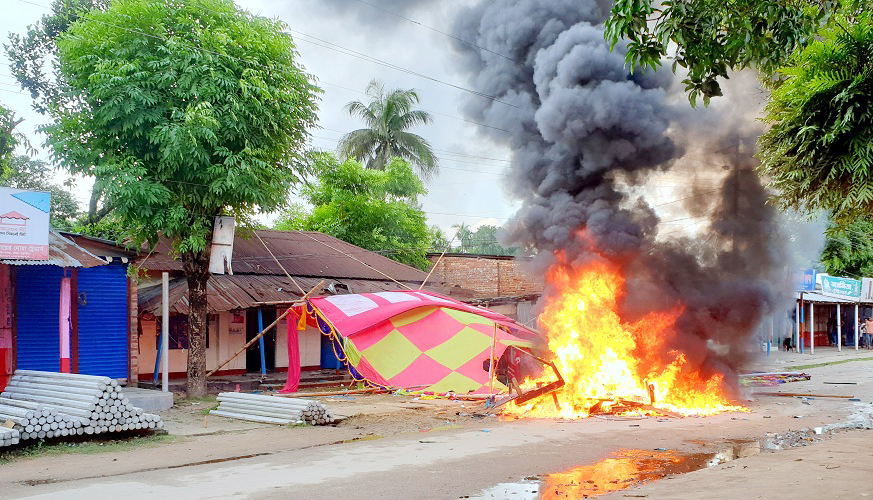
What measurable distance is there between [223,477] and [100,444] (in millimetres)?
3356

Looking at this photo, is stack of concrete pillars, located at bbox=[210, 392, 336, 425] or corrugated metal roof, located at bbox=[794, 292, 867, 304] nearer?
stack of concrete pillars, located at bbox=[210, 392, 336, 425]

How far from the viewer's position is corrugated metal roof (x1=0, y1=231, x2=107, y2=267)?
12.7m

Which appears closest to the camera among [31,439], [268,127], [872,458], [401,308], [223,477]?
[223,477]

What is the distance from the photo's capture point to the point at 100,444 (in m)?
10.9

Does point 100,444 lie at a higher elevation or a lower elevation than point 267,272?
lower

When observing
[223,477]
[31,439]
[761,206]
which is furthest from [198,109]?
[761,206]

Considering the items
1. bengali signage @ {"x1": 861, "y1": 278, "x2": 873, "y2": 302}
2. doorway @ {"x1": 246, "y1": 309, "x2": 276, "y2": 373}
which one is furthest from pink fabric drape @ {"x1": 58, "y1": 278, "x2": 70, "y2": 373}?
bengali signage @ {"x1": 861, "y1": 278, "x2": 873, "y2": 302}

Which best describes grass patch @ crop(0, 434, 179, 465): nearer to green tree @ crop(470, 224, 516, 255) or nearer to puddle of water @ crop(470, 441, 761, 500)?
puddle of water @ crop(470, 441, 761, 500)

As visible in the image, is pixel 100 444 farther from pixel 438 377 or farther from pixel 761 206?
pixel 761 206

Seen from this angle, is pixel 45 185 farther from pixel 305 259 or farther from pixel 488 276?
pixel 488 276

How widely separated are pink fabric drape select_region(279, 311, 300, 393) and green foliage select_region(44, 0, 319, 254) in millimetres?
3295

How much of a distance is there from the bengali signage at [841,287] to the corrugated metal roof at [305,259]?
21.4 metres

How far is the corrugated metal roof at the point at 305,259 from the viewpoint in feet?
66.3

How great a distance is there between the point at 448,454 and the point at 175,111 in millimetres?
8974
